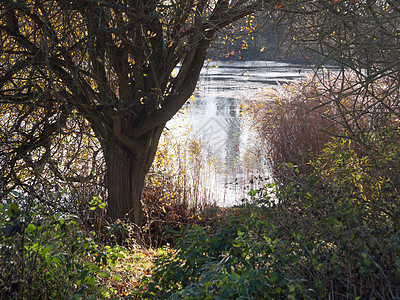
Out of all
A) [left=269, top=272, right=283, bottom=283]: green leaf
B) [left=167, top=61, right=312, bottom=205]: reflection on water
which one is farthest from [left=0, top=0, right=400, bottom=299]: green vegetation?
[left=167, top=61, right=312, bottom=205]: reflection on water

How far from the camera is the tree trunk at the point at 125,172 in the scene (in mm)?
5086

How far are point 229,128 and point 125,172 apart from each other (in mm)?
7854

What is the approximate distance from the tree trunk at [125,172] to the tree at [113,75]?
12 millimetres

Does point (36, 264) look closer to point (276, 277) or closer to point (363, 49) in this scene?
point (276, 277)

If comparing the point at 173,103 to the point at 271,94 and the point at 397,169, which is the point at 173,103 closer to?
the point at 397,169

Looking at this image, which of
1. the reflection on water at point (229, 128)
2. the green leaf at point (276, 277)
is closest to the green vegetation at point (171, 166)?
the green leaf at point (276, 277)

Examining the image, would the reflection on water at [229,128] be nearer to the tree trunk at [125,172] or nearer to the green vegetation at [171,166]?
the green vegetation at [171,166]

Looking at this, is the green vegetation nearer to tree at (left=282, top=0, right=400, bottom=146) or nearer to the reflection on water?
tree at (left=282, top=0, right=400, bottom=146)

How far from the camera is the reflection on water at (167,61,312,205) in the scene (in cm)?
825

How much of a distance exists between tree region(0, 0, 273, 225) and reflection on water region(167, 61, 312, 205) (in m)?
0.72

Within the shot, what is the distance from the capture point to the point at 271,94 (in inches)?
335

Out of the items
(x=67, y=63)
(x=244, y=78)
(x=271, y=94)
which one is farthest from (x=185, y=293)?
(x=244, y=78)

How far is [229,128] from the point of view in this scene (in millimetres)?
12750

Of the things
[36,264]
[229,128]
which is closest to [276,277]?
[36,264]
